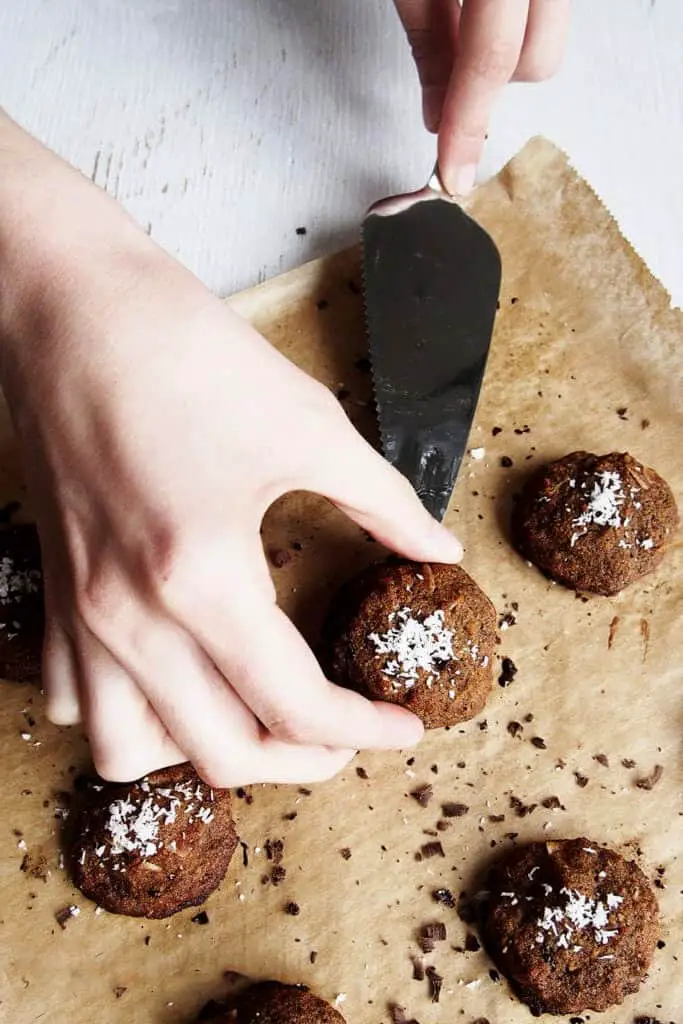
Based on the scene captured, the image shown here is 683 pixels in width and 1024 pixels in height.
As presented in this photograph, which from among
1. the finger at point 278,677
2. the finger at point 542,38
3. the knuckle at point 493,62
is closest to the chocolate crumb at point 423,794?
the finger at point 278,677

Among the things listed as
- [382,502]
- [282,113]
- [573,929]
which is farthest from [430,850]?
[282,113]

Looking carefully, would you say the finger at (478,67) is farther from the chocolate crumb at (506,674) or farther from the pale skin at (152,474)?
the chocolate crumb at (506,674)

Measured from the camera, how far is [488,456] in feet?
8.35

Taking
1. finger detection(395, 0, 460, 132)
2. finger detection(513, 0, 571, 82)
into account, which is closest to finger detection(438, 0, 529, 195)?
finger detection(513, 0, 571, 82)

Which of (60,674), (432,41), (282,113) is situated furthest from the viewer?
(282,113)

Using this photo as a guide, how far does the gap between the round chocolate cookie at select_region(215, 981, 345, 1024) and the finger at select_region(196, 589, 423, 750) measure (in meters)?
0.61

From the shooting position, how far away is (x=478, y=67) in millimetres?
2158

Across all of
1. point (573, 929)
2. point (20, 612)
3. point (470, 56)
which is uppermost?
point (470, 56)

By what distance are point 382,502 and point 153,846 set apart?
913 mm

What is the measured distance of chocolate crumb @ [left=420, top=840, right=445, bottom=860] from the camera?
7.72 feet

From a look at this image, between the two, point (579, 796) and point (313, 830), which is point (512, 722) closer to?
point (579, 796)

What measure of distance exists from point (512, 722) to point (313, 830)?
533mm

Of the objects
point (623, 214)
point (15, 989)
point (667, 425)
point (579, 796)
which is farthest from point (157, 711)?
point (623, 214)

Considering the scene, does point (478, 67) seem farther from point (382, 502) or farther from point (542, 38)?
point (382, 502)
